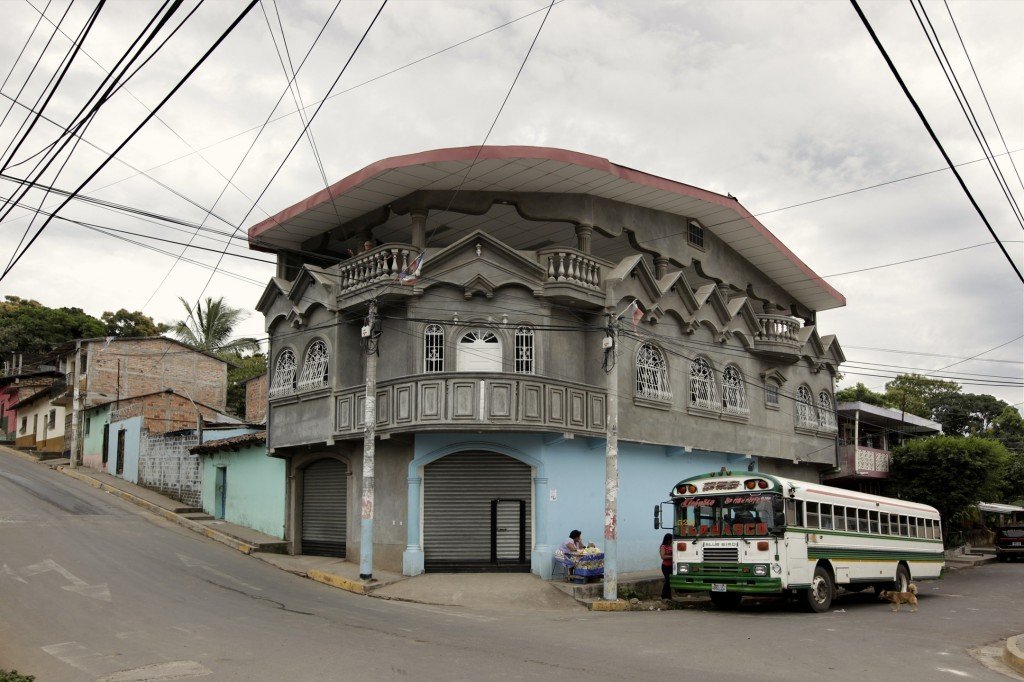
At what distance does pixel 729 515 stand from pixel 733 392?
10839mm

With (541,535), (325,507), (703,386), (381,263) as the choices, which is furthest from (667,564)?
(381,263)

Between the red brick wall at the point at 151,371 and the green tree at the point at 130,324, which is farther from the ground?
the green tree at the point at 130,324

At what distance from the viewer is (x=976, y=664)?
39.1ft

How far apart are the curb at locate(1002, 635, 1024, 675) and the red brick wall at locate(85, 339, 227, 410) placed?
38686 mm

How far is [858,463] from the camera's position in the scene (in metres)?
32.9

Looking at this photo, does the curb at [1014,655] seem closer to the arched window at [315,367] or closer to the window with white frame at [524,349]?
the window with white frame at [524,349]

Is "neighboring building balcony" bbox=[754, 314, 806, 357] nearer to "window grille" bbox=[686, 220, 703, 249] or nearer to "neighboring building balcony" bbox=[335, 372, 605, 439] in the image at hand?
"window grille" bbox=[686, 220, 703, 249]

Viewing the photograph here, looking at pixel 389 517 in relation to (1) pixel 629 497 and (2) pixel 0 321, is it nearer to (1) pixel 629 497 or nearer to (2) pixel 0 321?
(1) pixel 629 497

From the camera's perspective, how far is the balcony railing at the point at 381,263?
69.7ft

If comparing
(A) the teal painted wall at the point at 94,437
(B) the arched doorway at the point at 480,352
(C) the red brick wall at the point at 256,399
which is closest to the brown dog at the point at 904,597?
(B) the arched doorway at the point at 480,352

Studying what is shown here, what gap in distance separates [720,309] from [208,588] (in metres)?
17.1

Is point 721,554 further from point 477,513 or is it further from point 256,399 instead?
point 256,399

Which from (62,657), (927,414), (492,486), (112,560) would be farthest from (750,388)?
(927,414)

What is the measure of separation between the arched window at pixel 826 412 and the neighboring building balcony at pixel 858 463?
3.42 feet
